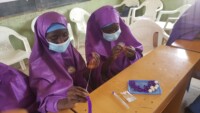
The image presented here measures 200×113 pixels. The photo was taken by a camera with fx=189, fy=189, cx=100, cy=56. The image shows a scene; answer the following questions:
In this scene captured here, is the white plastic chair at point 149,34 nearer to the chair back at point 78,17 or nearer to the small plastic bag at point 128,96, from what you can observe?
the small plastic bag at point 128,96

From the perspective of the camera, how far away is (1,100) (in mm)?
1068

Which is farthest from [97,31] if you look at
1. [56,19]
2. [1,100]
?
[1,100]

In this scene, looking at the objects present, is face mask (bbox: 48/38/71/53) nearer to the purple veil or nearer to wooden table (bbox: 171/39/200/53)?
the purple veil

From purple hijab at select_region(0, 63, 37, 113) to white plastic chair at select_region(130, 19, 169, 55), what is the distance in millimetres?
1438

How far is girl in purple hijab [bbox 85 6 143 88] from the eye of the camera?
1.48m

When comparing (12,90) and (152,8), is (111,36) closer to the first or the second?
(12,90)

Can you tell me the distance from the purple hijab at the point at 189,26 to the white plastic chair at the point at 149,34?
0.88 feet

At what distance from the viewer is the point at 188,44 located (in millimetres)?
1622

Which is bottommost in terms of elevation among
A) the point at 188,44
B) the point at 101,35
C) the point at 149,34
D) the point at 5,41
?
the point at 5,41

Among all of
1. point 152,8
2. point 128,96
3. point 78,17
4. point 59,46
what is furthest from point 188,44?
point 152,8

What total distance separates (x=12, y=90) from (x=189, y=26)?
157 cm

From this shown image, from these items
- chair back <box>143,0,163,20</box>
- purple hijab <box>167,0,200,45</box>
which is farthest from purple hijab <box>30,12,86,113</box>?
chair back <box>143,0,163,20</box>

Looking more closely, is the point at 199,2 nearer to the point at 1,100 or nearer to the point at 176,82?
the point at 176,82

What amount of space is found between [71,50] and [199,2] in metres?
1.27
